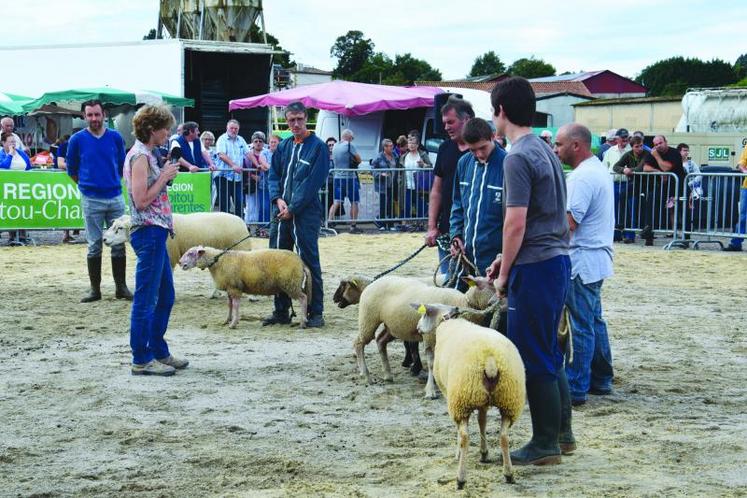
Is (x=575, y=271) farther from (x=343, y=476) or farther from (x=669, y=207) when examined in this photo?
(x=669, y=207)

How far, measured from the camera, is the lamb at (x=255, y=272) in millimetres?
9680

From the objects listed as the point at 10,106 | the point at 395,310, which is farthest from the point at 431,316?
the point at 10,106

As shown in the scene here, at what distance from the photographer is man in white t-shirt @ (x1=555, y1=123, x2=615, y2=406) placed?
6711 millimetres

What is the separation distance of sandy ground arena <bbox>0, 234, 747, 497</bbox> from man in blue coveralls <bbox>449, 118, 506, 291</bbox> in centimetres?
109

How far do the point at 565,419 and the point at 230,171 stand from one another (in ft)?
44.0

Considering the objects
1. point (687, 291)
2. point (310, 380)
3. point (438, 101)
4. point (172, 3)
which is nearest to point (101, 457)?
point (310, 380)

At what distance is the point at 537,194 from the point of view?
516cm

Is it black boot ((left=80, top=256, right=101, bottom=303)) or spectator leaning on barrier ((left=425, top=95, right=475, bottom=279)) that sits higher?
spectator leaning on barrier ((left=425, top=95, right=475, bottom=279))

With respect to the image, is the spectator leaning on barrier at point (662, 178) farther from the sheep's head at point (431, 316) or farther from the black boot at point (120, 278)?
the sheep's head at point (431, 316)

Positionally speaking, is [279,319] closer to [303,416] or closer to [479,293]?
[303,416]

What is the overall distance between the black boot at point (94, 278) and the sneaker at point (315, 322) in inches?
110

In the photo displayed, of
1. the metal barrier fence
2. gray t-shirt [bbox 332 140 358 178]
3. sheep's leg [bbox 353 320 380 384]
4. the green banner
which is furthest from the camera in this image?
gray t-shirt [bbox 332 140 358 178]

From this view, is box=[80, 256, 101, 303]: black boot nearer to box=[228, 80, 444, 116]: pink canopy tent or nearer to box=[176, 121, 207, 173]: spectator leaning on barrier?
box=[176, 121, 207, 173]: spectator leaning on barrier

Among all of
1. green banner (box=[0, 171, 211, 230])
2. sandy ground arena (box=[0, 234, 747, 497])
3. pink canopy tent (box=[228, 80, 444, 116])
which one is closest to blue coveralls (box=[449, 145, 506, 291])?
sandy ground arena (box=[0, 234, 747, 497])
